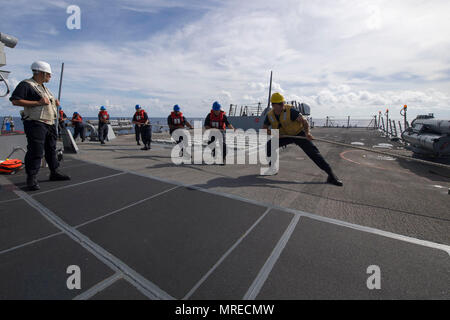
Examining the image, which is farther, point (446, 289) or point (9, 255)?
point (9, 255)

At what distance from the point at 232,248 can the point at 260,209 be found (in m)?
1.06

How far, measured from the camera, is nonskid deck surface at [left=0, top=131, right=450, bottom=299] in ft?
5.56

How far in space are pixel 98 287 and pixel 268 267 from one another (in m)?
1.39

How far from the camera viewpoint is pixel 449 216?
313 cm

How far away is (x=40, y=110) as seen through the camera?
3.96m

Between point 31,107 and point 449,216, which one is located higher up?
point 31,107

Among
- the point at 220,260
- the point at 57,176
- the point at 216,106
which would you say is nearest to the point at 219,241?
the point at 220,260

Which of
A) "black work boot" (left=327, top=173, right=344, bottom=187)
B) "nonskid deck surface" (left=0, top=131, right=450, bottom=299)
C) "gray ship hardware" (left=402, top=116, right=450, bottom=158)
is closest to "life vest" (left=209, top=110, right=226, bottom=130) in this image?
"nonskid deck surface" (left=0, top=131, right=450, bottom=299)

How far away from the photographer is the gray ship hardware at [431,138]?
6.89 metres

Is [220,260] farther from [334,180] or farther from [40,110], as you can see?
[40,110]

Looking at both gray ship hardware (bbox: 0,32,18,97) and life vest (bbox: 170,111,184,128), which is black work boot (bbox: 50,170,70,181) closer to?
gray ship hardware (bbox: 0,32,18,97)

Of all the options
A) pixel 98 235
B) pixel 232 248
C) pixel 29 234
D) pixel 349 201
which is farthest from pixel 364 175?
pixel 29 234
